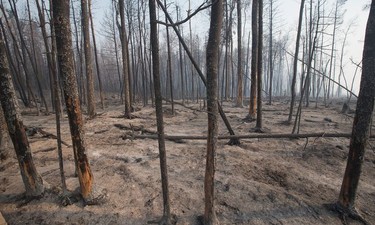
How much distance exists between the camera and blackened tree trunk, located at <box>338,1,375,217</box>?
4.12 m

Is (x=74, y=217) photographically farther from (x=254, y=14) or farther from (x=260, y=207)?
(x=254, y=14)

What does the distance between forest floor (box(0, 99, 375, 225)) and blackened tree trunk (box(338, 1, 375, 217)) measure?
2.61ft

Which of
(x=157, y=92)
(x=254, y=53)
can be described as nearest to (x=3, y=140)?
(x=157, y=92)

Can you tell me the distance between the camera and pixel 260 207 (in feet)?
15.5

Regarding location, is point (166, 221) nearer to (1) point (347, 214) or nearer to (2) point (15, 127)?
(2) point (15, 127)

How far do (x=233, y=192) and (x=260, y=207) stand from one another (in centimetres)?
67

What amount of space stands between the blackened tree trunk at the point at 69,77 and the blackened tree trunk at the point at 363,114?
17.3ft

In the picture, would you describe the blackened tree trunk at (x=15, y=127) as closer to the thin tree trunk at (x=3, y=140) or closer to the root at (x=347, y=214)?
the thin tree trunk at (x=3, y=140)

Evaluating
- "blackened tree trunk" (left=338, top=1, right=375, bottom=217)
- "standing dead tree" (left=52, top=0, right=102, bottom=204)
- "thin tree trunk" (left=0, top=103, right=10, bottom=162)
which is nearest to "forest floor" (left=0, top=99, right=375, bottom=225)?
"thin tree trunk" (left=0, top=103, right=10, bottom=162)

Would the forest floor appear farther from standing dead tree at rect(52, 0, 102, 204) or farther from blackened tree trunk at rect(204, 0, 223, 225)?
standing dead tree at rect(52, 0, 102, 204)

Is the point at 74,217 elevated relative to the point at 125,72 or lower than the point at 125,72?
lower

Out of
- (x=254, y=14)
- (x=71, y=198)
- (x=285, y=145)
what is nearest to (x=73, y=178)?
(x=71, y=198)

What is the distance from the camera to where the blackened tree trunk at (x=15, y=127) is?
438cm

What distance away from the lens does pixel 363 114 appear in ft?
13.9
